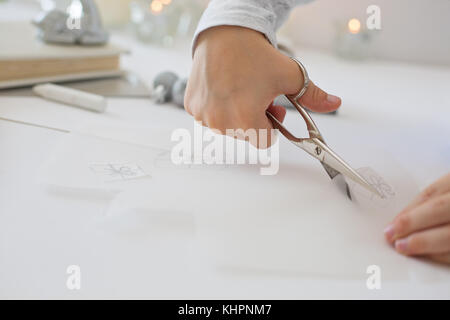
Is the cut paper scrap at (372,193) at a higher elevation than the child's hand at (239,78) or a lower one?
lower

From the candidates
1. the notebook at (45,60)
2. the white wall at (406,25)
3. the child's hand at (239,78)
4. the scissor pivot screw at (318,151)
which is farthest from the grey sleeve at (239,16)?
the white wall at (406,25)

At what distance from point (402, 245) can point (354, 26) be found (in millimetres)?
980

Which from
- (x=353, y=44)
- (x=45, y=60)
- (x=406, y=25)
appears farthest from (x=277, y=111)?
(x=406, y=25)

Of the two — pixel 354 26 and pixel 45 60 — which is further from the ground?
pixel 354 26

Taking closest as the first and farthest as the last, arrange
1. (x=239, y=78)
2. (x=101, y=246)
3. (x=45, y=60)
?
1. (x=101, y=246)
2. (x=239, y=78)
3. (x=45, y=60)

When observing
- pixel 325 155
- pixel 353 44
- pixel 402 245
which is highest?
pixel 353 44

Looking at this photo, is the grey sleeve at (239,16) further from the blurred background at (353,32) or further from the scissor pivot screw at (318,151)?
the blurred background at (353,32)

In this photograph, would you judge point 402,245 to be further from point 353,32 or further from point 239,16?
point 353,32

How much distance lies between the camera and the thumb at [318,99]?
0.51 metres

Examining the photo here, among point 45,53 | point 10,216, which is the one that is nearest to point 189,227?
point 10,216

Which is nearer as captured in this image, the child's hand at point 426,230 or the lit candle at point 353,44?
the child's hand at point 426,230

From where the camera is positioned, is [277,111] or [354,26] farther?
[354,26]

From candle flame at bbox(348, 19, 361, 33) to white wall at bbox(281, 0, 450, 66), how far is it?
0.02 m

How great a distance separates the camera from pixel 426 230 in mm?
392
